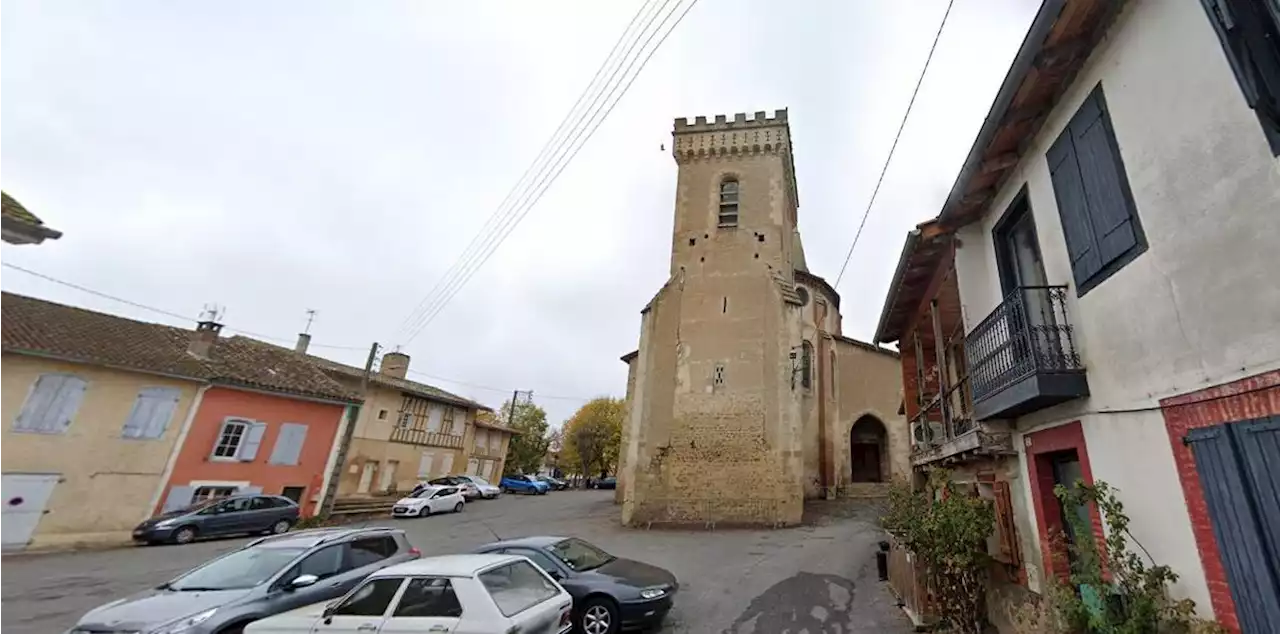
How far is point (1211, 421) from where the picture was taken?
3.30 meters

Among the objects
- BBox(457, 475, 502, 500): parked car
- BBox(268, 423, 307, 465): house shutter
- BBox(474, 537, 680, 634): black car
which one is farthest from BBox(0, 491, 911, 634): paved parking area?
BBox(457, 475, 502, 500): parked car

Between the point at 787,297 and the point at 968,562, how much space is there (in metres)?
16.2

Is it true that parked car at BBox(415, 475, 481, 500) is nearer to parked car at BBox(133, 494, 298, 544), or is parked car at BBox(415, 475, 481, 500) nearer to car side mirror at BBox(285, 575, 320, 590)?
parked car at BBox(133, 494, 298, 544)

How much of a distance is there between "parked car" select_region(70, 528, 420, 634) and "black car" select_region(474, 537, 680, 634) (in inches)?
72.6

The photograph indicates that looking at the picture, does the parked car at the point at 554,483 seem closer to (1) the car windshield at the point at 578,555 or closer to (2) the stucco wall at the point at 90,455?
(2) the stucco wall at the point at 90,455

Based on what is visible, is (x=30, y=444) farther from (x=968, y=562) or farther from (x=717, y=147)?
(x=717, y=147)

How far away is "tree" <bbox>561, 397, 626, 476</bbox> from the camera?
46.2 m

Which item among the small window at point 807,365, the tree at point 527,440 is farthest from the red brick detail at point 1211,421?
the tree at point 527,440

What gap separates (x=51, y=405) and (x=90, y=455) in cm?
171

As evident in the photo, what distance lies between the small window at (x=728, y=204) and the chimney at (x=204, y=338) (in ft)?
69.4

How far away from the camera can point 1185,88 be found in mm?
3613

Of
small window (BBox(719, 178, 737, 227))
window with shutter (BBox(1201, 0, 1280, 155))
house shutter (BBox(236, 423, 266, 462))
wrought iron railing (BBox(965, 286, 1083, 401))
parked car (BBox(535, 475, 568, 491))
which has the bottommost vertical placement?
parked car (BBox(535, 475, 568, 491))

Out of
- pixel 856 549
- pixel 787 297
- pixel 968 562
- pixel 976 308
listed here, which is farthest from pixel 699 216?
pixel 968 562

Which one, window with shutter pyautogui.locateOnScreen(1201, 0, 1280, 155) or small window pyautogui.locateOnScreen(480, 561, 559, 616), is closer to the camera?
window with shutter pyautogui.locateOnScreen(1201, 0, 1280, 155)
